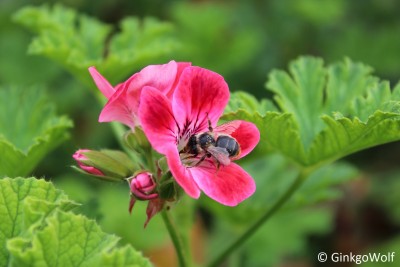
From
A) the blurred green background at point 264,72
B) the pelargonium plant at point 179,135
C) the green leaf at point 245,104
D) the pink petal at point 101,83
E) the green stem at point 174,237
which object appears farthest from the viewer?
the blurred green background at point 264,72

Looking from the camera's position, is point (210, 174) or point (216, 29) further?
point (216, 29)

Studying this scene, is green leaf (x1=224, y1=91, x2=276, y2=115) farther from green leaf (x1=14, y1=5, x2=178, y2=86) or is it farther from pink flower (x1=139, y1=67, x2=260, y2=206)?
green leaf (x1=14, y1=5, x2=178, y2=86)

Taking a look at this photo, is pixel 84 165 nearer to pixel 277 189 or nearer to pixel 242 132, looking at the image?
pixel 242 132

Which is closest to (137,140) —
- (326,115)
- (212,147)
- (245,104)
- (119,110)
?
(119,110)

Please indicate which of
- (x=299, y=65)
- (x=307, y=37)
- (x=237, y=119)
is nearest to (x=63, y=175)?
(x=307, y=37)

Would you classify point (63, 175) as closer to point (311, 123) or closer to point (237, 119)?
point (311, 123)

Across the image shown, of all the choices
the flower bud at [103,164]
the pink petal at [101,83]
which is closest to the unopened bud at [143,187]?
the flower bud at [103,164]

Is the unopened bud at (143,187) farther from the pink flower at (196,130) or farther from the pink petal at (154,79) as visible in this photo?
the pink petal at (154,79)
